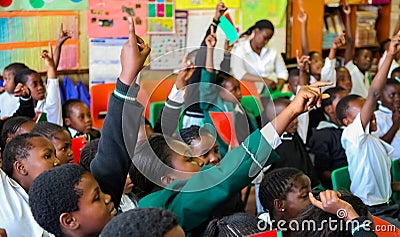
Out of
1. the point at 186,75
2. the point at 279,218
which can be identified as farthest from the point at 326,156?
the point at 279,218

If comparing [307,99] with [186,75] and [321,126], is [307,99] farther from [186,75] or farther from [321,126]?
[321,126]

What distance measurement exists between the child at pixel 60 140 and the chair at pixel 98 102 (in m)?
1.71

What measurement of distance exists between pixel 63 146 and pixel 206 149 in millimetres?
743

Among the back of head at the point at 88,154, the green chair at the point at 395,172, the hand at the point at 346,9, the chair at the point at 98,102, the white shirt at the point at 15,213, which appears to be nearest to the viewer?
the white shirt at the point at 15,213

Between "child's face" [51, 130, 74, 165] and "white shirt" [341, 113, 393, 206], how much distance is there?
132 centimetres

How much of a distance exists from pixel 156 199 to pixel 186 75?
1.20 meters

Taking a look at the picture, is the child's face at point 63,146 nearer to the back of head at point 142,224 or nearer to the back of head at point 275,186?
the back of head at point 275,186

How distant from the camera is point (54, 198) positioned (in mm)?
→ 1498

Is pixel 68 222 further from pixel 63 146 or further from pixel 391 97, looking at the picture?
pixel 391 97

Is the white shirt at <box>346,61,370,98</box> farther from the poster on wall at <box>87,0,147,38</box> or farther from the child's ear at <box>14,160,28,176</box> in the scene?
the child's ear at <box>14,160,28,176</box>

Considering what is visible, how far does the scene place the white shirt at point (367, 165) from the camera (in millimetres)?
2770

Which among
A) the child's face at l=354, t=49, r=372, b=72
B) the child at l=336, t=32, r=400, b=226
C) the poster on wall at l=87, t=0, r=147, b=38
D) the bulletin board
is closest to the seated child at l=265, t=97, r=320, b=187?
the child at l=336, t=32, r=400, b=226

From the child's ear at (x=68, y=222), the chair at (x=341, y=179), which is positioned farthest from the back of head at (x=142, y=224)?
the chair at (x=341, y=179)

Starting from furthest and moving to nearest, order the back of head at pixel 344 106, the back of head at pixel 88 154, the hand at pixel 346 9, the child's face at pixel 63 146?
the hand at pixel 346 9
the back of head at pixel 344 106
the child's face at pixel 63 146
the back of head at pixel 88 154
